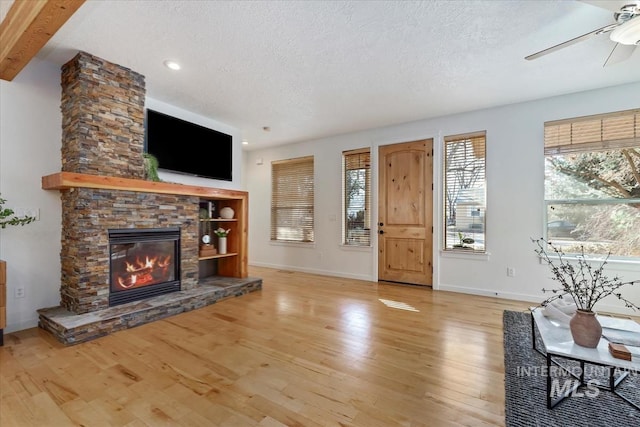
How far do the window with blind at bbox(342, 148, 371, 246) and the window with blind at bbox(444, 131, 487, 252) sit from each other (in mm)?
1303

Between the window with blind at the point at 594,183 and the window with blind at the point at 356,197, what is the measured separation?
2537mm

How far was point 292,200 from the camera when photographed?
6008 millimetres

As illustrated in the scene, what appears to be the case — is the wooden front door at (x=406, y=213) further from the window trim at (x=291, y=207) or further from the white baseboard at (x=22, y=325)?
the white baseboard at (x=22, y=325)

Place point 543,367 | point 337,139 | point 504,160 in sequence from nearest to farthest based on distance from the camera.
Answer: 1. point 543,367
2. point 504,160
3. point 337,139

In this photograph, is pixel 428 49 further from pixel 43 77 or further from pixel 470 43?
pixel 43 77

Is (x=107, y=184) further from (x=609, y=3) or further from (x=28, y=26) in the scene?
(x=609, y=3)

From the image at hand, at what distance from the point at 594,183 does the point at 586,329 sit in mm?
2834

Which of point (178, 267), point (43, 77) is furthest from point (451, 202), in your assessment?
point (43, 77)

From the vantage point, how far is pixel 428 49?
2.60 m

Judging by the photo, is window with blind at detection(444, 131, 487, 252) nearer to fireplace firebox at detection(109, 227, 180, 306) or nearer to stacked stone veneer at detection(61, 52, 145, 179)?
fireplace firebox at detection(109, 227, 180, 306)

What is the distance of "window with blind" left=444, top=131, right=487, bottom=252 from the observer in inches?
164

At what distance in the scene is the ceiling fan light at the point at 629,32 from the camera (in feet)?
5.94

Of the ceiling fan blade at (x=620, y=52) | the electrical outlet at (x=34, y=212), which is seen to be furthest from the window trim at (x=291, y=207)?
the ceiling fan blade at (x=620, y=52)

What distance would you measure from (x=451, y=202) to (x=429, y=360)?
2824 millimetres
